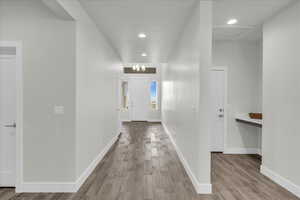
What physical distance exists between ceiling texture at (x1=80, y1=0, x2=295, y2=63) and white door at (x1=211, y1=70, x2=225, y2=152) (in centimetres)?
95

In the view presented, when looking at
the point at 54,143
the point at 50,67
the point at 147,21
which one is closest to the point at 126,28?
the point at 147,21

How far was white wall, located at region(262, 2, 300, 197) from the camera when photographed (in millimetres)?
2535

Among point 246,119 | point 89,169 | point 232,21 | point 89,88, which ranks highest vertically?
point 232,21

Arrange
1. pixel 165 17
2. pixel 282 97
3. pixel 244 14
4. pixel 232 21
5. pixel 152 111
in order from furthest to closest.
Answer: pixel 152 111
pixel 232 21
pixel 165 17
pixel 244 14
pixel 282 97

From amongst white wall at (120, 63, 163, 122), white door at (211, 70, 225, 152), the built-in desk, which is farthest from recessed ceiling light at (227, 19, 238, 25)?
white wall at (120, 63, 163, 122)

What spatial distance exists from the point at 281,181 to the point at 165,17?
10.8 feet

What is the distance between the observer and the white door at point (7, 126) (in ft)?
8.68

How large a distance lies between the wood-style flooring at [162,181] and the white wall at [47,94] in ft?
1.34

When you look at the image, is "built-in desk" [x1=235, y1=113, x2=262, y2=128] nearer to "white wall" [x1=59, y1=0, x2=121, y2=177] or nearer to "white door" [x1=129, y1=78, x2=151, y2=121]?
"white wall" [x1=59, y1=0, x2=121, y2=177]

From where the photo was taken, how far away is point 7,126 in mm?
2668

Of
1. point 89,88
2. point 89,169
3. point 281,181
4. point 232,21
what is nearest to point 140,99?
point 89,88

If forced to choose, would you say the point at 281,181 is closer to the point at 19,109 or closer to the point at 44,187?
the point at 44,187

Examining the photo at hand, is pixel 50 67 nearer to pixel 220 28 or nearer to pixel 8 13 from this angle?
pixel 8 13

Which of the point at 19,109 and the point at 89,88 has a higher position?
the point at 89,88
